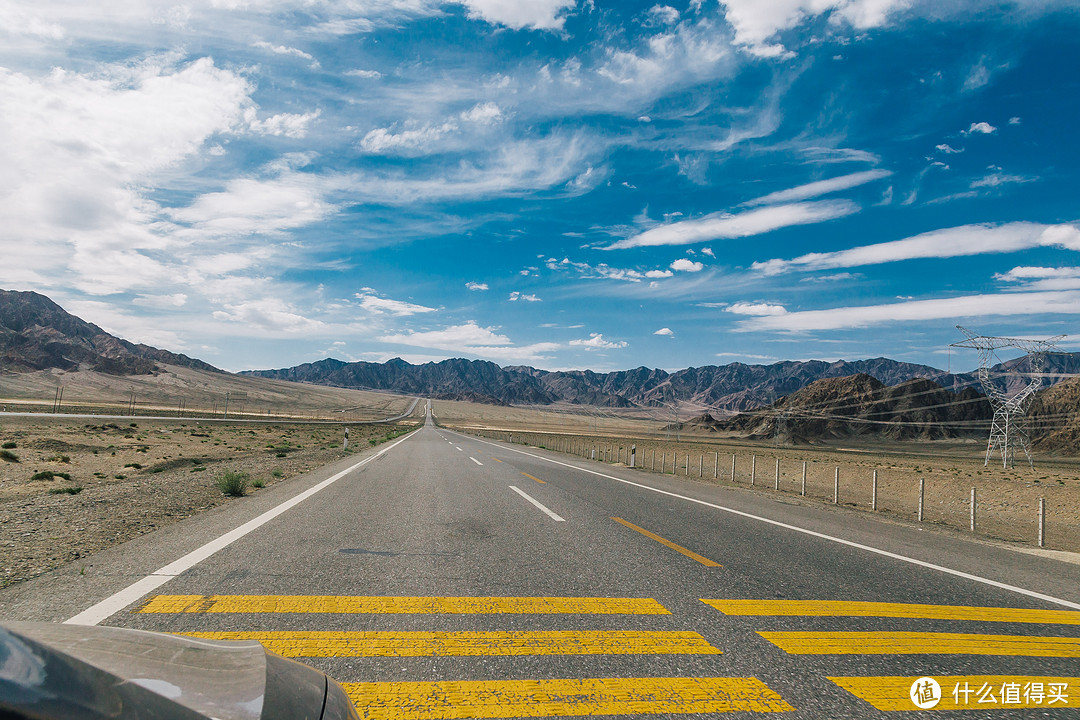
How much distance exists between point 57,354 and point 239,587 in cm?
20472

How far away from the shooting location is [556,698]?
3033 mm

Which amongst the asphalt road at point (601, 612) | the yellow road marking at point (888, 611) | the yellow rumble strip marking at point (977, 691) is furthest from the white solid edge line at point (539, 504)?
the yellow rumble strip marking at point (977, 691)

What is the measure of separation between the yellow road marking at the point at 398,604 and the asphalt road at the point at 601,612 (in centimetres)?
3

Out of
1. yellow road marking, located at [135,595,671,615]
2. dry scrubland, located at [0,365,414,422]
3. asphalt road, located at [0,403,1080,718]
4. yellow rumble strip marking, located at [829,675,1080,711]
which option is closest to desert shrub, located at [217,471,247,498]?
asphalt road, located at [0,403,1080,718]

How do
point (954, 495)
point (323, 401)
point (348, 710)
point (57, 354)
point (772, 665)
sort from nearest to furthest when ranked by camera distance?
point (348, 710), point (772, 665), point (954, 495), point (57, 354), point (323, 401)

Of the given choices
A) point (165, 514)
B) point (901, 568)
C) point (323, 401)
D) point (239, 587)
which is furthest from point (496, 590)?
point (323, 401)

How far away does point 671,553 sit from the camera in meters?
6.52

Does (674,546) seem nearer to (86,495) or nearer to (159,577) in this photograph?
(159,577)

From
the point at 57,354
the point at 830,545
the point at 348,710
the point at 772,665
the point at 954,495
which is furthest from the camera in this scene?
the point at 57,354

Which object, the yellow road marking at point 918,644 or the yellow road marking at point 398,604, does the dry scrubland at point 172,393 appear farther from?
the yellow road marking at point 918,644

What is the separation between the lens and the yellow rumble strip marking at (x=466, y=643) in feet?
11.4

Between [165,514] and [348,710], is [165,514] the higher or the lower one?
the lower one

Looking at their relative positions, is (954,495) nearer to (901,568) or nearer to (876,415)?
(901,568)

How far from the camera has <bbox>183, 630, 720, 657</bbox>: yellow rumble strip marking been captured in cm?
349
